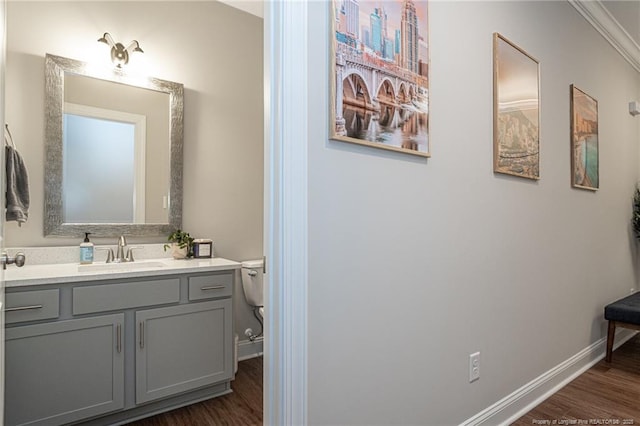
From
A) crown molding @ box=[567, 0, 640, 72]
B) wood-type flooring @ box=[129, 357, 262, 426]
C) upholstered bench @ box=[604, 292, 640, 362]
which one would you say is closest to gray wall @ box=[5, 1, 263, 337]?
wood-type flooring @ box=[129, 357, 262, 426]

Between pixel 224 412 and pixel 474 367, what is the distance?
135 cm

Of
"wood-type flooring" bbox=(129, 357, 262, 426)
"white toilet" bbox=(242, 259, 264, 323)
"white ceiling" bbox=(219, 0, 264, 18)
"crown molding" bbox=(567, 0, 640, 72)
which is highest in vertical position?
"white ceiling" bbox=(219, 0, 264, 18)

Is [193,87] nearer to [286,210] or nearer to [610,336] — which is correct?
[286,210]

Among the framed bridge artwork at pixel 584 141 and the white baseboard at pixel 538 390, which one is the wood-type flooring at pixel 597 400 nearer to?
the white baseboard at pixel 538 390

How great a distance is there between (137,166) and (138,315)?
101 cm

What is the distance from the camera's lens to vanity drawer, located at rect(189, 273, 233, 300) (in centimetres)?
213

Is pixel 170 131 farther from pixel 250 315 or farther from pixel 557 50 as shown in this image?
pixel 557 50

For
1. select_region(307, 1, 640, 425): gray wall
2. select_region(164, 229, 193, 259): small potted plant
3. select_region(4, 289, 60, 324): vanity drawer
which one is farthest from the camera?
select_region(164, 229, 193, 259): small potted plant

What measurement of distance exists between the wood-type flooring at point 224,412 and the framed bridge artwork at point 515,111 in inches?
72.6

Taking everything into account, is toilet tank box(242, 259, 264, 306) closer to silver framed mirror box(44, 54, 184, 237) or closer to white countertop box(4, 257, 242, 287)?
white countertop box(4, 257, 242, 287)

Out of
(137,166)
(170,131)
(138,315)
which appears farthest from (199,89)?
(138,315)

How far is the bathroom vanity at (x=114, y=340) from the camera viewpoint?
1.67 m

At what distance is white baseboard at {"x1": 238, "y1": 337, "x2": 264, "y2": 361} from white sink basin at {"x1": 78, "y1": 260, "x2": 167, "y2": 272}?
0.95 m

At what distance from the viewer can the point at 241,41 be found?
9.67 ft
